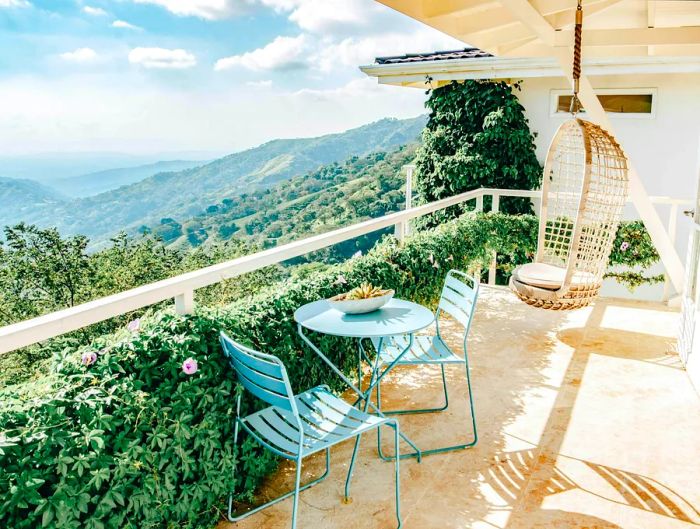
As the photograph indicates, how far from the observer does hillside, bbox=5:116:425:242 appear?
976 inches

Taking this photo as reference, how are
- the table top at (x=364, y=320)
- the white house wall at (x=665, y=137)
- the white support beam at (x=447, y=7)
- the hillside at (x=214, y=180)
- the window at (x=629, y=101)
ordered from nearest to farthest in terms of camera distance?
the table top at (x=364, y=320) → the white support beam at (x=447, y=7) → the white house wall at (x=665, y=137) → the window at (x=629, y=101) → the hillside at (x=214, y=180)

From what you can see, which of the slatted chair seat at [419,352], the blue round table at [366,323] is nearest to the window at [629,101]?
the slatted chair seat at [419,352]

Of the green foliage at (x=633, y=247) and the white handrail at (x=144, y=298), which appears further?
the green foliage at (x=633, y=247)

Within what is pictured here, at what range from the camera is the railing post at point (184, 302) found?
2.53m

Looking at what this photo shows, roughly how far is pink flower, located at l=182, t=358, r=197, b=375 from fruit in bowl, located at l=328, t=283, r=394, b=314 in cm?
85

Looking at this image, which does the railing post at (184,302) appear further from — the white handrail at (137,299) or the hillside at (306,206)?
the hillside at (306,206)

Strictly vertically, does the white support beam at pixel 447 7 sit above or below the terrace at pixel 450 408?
above

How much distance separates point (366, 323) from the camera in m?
2.84

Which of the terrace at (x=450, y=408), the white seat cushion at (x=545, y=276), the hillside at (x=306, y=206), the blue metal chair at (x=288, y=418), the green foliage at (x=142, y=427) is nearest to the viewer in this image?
the green foliage at (x=142, y=427)

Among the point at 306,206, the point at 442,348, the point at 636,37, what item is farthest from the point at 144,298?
the point at 306,206

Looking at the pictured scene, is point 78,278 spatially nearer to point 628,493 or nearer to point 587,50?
point 587,50

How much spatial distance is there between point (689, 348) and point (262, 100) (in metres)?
45.3

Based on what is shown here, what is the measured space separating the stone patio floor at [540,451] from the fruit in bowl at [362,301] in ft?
2.67

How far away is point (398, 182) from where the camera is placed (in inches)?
706
